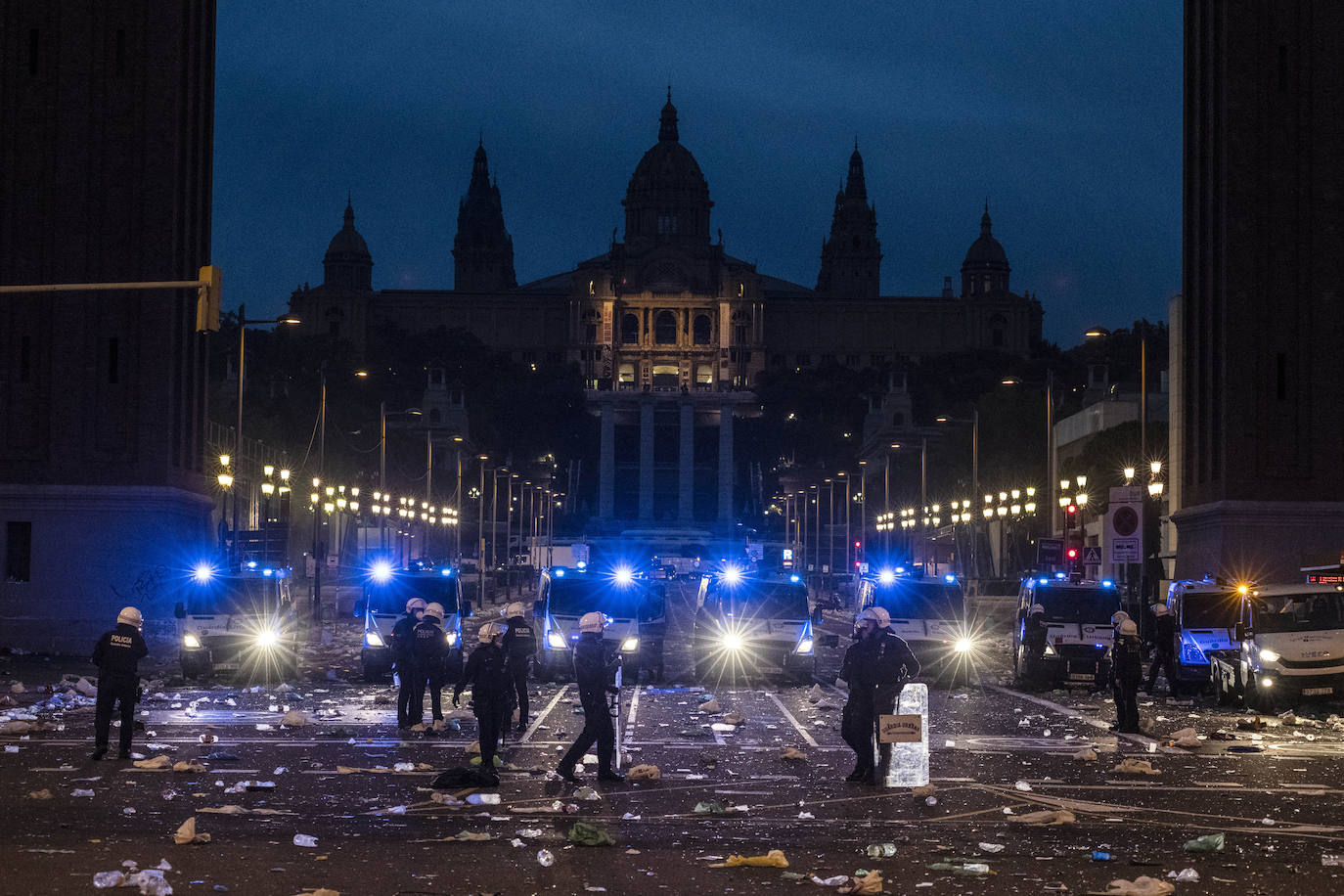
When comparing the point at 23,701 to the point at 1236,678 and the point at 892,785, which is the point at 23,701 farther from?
the point at 1236,678

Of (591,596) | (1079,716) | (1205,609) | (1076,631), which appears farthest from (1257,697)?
(591,596)

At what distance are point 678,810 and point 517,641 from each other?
31.0 feet

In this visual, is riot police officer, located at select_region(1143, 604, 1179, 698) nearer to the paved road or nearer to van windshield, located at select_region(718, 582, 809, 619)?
the paved road

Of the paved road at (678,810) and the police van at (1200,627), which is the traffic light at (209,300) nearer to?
the paved road at (678,810)

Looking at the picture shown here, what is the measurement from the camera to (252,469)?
78.6 m

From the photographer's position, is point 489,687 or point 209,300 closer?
point 489,687

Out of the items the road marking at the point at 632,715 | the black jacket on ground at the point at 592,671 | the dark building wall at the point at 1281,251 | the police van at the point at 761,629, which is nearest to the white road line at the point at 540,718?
the road marking at the point at 632,715

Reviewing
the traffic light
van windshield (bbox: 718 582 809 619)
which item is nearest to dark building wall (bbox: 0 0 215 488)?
van windshield (bbox: 718 582 809 619)

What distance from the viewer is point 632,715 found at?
92.3 ft

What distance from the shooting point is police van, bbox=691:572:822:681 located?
1438 inches

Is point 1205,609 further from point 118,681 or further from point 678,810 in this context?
point 118,681

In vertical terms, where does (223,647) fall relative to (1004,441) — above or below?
→ below

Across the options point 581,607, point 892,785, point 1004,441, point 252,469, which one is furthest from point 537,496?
point 892,785

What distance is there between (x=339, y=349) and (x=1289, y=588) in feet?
475
